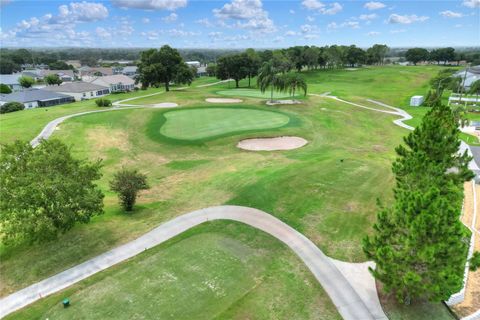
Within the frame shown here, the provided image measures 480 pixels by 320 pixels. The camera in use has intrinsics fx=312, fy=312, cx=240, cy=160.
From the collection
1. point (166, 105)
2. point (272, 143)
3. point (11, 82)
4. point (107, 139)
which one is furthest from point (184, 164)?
point (11, 82)

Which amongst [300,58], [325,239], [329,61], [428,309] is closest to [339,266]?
[325,239]

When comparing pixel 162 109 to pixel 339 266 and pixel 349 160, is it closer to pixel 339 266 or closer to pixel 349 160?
pixel 349 160

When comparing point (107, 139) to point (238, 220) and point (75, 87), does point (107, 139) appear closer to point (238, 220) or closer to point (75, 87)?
point (238, 220)

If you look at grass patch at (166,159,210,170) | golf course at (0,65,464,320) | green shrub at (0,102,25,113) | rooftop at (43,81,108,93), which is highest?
rooftop at (43,81,108,93)

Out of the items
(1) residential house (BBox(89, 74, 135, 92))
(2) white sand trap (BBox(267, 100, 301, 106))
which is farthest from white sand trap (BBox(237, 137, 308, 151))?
(1) residential house (BBox(89, 74, 135, 92))

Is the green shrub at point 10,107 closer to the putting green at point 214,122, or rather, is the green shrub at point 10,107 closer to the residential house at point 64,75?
the putting green at point 214,122

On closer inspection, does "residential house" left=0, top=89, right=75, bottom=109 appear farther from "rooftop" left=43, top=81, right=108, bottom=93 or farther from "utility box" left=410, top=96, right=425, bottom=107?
"utility box" left=410, top=96, right=425, bottom=107
